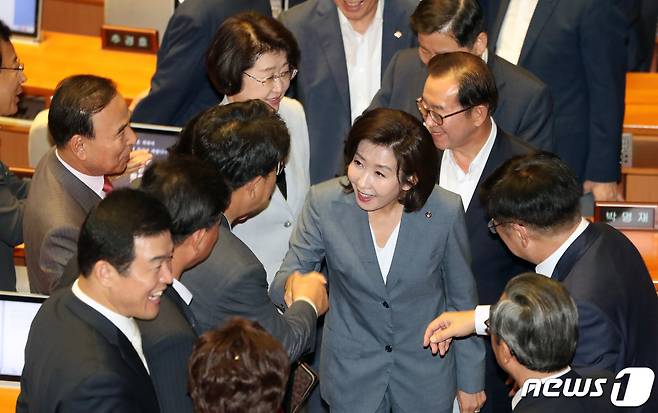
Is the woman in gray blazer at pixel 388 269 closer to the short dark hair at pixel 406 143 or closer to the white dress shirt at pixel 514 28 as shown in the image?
the short dark hair at pixel 406 143

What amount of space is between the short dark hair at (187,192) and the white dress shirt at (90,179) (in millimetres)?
704

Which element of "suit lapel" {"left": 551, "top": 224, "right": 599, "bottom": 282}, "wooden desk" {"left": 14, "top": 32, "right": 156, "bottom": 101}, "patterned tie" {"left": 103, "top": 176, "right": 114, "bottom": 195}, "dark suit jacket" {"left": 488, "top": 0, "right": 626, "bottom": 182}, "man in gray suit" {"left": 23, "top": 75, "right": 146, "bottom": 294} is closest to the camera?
"suit lapel" {"left": 551, "top": 224, "right": 599, "bottom": 282}

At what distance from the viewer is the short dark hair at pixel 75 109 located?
4137mm

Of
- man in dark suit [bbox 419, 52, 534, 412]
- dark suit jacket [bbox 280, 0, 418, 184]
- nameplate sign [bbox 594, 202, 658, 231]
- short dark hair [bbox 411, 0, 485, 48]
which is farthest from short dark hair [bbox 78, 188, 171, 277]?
nameplate sign [bbox 594, 202, 658, 231]

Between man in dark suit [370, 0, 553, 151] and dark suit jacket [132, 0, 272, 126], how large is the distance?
937mm

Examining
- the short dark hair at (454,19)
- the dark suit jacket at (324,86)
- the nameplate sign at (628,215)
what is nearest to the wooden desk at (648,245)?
the nameplate sign at (628,215)

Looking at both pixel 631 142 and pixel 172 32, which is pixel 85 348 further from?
pixel 631 142

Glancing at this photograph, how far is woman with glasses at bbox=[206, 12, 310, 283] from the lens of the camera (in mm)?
4605

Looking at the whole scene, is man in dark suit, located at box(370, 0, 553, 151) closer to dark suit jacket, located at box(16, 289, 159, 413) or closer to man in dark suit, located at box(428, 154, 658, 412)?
man in dark suit, located at box(428, 154, 658, 412)

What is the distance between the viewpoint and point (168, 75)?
546cm

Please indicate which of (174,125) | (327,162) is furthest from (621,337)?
(174,125)

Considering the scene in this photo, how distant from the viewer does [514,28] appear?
5680 millimetres

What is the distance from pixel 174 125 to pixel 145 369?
2.54 metres

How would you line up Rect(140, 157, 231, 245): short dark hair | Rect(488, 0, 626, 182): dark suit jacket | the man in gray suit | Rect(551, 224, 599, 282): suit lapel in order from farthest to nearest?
Rect(488, 0, 626, 182): dark suit jacket < the man in gray suit < Rect(551, 224, 599, 282): suit lapel < Rect(140, 157, 231, 245): short dark hair
